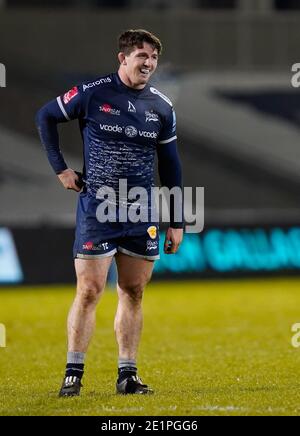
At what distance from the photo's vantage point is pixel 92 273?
8367 mm

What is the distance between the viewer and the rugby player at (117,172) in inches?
329

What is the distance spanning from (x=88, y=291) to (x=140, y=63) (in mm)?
1546

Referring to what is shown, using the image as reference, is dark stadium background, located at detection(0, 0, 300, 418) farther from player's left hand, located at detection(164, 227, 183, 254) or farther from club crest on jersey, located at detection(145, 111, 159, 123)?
club crest on jersey, located at detection(145, 111, 159, 123)

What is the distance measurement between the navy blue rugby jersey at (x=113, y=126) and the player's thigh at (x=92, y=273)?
1.51 feet

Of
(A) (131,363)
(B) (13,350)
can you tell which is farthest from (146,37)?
(B) (13,350)

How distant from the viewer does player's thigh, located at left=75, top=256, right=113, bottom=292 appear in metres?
8.35

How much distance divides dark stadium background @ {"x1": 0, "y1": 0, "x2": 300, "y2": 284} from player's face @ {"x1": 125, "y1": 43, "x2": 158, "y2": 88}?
1307 centimetres
